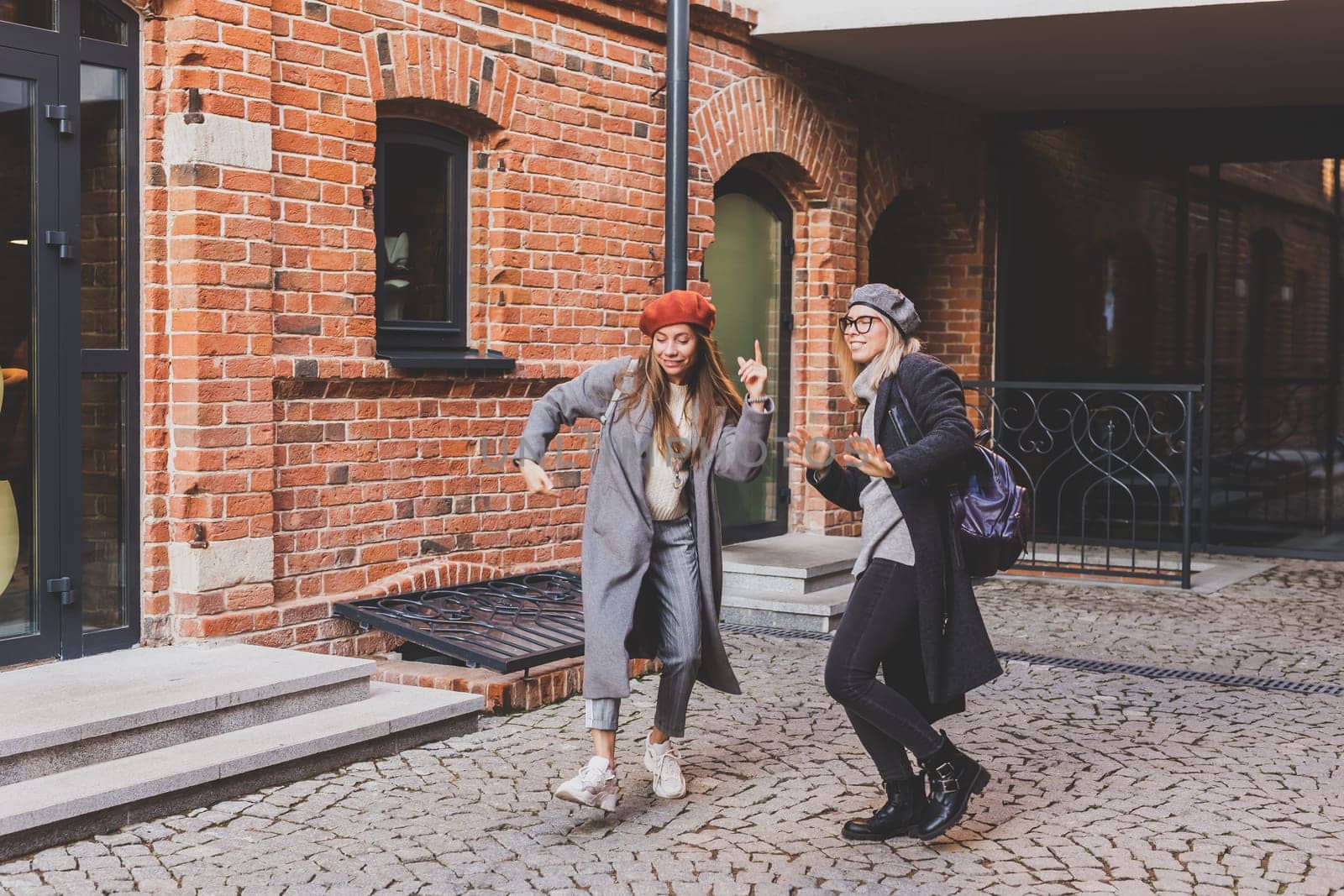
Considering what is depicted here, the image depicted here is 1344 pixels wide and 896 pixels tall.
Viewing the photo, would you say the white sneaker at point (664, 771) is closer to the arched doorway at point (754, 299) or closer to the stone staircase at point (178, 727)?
the stone staircase at point (178, 727)

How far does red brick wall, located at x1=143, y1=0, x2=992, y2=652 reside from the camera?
5941mm

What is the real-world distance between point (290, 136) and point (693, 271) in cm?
311

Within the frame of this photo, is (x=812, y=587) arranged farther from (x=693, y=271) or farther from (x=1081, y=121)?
(x=1081, y=121)

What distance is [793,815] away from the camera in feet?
15.6

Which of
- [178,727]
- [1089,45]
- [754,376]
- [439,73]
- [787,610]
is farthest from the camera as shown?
[1089,45]

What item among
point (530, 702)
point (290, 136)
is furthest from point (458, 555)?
point (290, 136)

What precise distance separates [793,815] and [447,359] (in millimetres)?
3097

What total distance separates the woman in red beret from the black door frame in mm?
2105

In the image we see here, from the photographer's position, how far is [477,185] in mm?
7414

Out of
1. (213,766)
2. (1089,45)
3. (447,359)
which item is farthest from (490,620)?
(1089,45)

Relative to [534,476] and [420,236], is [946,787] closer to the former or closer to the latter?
[534,476]

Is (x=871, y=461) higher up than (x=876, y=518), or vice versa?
(x=871, y=461)

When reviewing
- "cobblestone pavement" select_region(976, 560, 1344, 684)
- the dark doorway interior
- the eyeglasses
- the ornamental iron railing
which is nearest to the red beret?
the eyeglasses

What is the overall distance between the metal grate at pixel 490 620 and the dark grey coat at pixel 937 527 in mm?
2076
